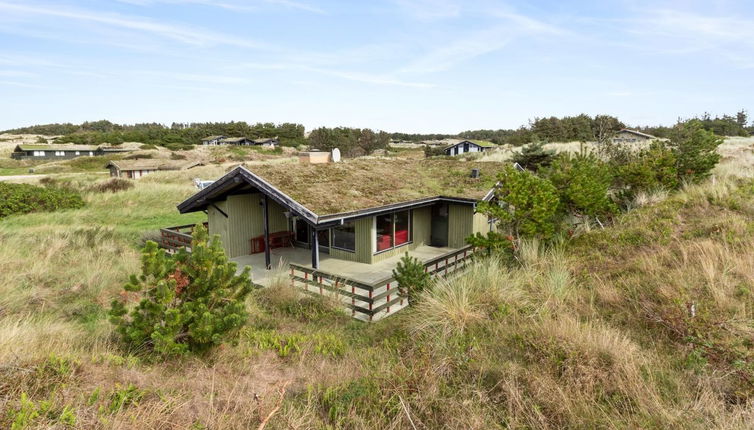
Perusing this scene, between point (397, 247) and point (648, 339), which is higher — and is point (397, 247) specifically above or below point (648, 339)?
below

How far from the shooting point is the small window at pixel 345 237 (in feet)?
47.2

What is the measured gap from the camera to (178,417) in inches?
151

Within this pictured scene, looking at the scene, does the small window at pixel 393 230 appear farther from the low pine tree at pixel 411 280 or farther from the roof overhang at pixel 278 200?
the low pine tree at pixel 411 280

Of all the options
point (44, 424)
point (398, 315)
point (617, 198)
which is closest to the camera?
point (44, 424)

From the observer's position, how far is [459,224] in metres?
15.9

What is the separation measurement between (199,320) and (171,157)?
67.6 m

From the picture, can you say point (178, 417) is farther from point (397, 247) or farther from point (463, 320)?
point (397, 247)

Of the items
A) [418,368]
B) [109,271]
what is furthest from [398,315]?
[109,271]

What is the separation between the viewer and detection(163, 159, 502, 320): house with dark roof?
40.3 ft

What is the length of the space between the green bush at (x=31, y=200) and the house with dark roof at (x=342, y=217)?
1323 centimetres

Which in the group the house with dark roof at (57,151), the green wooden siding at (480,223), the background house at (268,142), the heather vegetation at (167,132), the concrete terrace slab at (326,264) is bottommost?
the concrete terrace slab at (326,264)

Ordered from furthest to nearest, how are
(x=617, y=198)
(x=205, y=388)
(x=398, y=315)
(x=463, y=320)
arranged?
(x=617, y=198), (x=398, y=315), (x=463, y=320), (x=205, y=388)

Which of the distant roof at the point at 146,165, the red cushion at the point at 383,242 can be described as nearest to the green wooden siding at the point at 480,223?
the red cushion at the point at 383,242

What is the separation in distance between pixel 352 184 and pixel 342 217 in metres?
3.13
